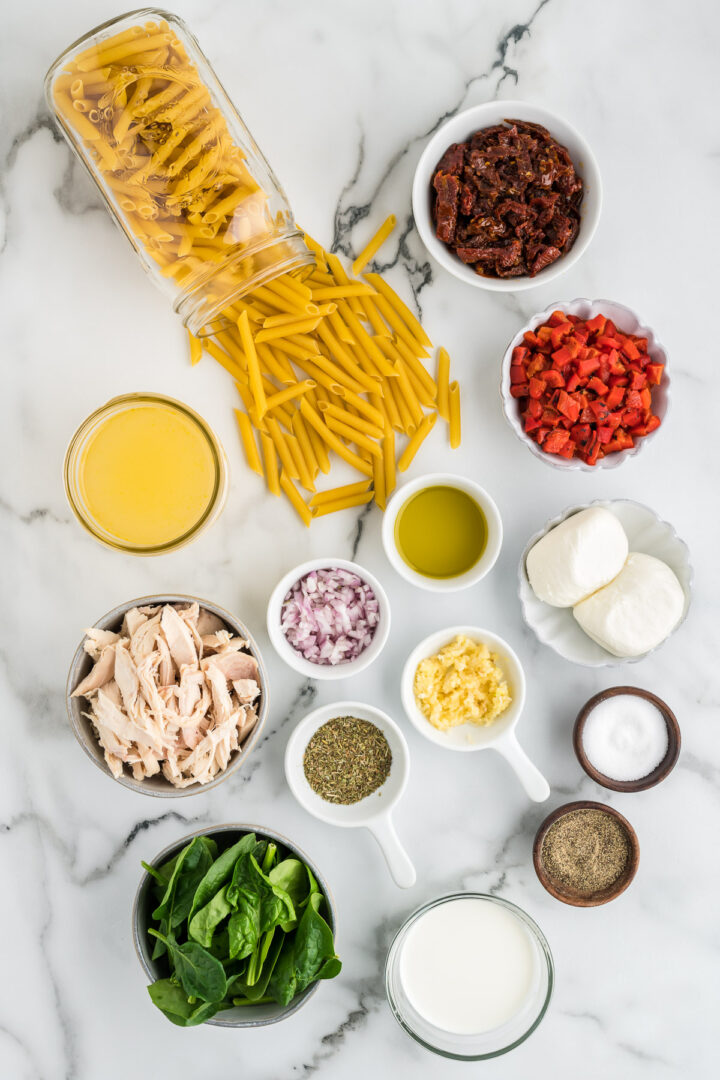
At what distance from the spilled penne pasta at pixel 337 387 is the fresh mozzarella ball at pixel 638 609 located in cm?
55

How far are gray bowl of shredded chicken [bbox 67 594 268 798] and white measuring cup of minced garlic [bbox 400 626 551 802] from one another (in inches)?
14.8

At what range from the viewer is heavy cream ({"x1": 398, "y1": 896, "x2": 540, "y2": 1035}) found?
197 centimetres

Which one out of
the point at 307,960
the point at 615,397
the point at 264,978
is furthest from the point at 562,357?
the point at 264,978

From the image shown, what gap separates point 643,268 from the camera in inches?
80.9

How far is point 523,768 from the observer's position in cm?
193

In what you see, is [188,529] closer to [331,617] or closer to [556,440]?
[331,617]

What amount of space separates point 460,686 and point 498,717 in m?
0.13

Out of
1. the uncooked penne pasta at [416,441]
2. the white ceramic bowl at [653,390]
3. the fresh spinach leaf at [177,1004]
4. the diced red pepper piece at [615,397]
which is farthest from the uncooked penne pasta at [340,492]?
the fresh spinach leaf at [177,1004]

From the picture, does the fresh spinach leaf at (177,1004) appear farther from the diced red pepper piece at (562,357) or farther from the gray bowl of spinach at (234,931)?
the diced red pepper piece at (562,357)

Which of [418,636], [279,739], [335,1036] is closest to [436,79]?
[418,636]

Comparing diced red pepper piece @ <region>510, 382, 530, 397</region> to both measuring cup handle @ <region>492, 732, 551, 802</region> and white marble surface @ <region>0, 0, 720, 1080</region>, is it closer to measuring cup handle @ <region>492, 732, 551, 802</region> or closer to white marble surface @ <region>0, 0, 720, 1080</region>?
white marble surface @ <region>0, 0, 720, 1080</region>

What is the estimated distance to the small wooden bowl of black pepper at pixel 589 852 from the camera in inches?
77.3

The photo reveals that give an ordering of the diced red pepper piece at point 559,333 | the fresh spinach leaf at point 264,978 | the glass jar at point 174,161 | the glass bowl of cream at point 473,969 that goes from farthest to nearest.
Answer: the glass bowl of cream at point 473,969 < the diced red pepper piece at point 559,333 < the fresh spinach leaf at point 264,978 < the glass jar at point 174,161

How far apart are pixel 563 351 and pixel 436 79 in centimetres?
80
